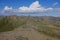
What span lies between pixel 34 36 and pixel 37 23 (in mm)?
228

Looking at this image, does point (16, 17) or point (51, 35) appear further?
point (16, 17)

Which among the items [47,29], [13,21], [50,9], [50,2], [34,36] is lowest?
[34,36]

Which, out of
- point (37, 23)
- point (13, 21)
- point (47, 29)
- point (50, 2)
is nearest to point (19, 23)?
point (13, 21)

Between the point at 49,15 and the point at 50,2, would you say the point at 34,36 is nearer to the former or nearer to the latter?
the point at 49,15

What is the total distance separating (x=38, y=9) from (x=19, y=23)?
1.35ft

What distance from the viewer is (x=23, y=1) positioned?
6.32ft

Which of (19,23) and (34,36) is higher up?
(19,23)

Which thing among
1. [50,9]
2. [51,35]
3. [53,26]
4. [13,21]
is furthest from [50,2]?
[13,21]

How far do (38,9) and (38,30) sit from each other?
36 centimetres

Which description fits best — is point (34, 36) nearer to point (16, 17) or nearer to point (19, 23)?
point (19, 23)

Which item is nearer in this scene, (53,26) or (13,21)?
(53,26)

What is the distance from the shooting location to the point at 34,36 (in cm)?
183

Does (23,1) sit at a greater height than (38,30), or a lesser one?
greater

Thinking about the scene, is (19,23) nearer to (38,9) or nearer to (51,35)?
(38,9)
